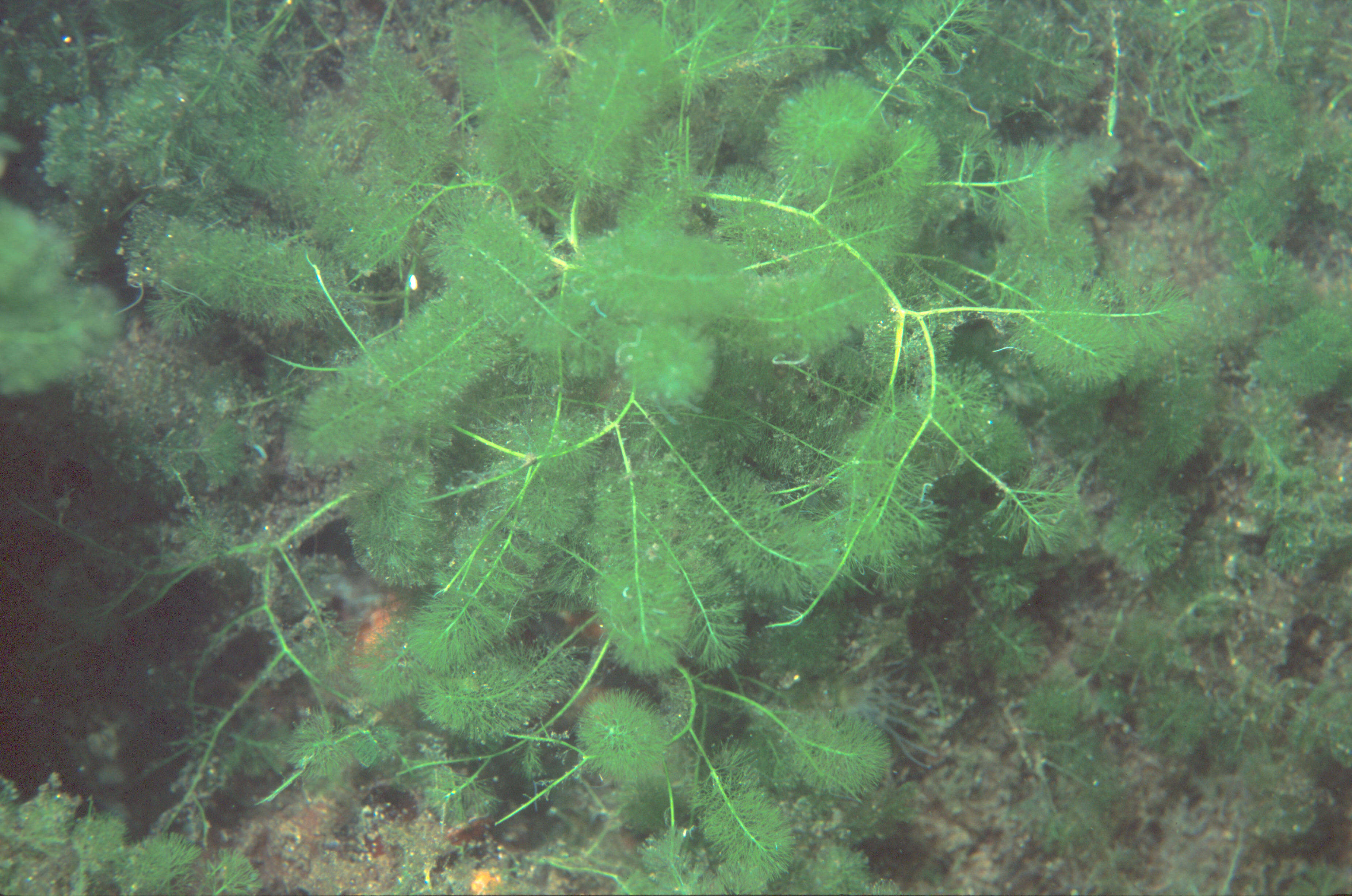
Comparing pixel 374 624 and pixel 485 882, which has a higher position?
pixel 374 624

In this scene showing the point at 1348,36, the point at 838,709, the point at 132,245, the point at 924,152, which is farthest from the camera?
the point at 1348,36

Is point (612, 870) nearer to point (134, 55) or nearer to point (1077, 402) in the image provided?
point (1077, 402)

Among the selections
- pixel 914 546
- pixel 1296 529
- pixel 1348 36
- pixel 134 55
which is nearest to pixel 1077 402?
pixel 914 546

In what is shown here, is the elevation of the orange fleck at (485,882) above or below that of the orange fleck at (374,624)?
below

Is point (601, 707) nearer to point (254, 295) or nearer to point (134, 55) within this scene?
point (254, 295)

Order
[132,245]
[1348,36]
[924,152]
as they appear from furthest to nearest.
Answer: [1348,36] → [132,245] → [924,152]

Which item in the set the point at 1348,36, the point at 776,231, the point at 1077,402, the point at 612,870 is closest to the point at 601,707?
the point at 612,870

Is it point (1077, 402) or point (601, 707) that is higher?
point (1077, 402)

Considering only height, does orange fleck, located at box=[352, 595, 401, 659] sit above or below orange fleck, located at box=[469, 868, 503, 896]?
above

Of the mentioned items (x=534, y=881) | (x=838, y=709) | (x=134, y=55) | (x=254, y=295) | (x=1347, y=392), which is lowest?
(x=534, y=881)

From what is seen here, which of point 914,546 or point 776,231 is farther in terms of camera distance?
point 914,546
